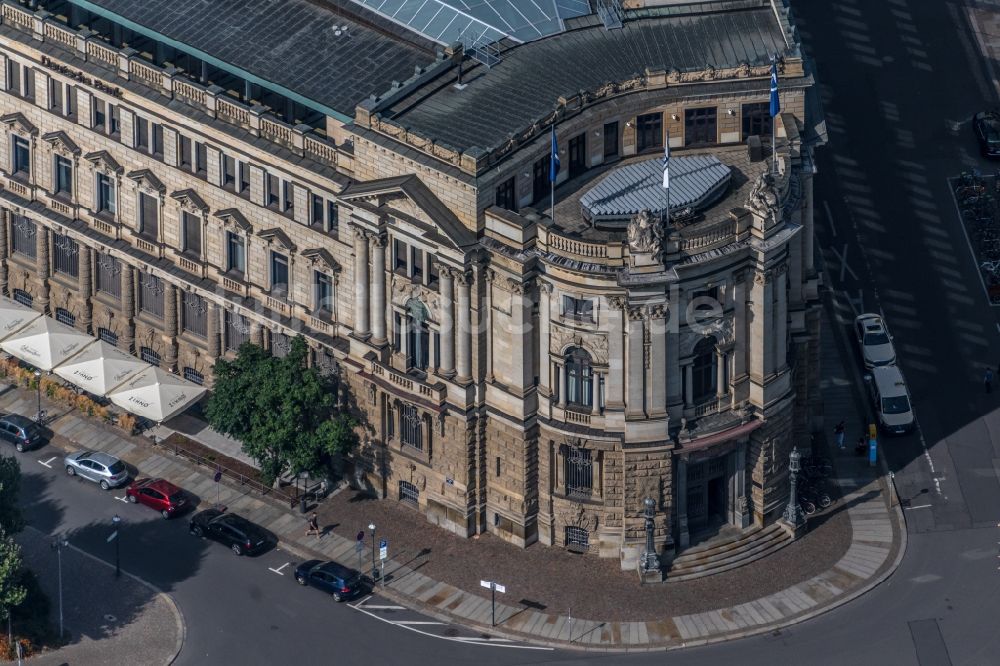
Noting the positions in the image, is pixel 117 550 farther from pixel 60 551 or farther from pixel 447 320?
pixel 447 320

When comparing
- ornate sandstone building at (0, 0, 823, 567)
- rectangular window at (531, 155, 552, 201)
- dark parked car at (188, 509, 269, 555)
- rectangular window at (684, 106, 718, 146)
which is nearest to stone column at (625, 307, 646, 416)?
ornate sandstone building at (0, 0, 823, 567)

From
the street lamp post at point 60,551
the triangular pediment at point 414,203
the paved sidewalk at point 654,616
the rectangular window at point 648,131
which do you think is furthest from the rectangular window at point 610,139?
the street lamp post at point 60,551

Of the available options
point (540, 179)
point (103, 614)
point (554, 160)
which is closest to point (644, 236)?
point (554, 160)

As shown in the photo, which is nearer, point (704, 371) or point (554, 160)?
point (554, 160)

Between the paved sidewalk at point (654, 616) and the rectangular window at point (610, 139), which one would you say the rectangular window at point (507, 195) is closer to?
the rectangular window at point (610, 139)

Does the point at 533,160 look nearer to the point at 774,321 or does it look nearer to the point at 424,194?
the point at 424,194

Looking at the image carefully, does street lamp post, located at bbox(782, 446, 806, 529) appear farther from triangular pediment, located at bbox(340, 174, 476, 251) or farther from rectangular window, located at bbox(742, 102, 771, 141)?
triangular pediment, located at bbox(340, 174, 476, 251)

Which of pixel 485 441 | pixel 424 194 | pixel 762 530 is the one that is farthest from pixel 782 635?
pixel 424 194
